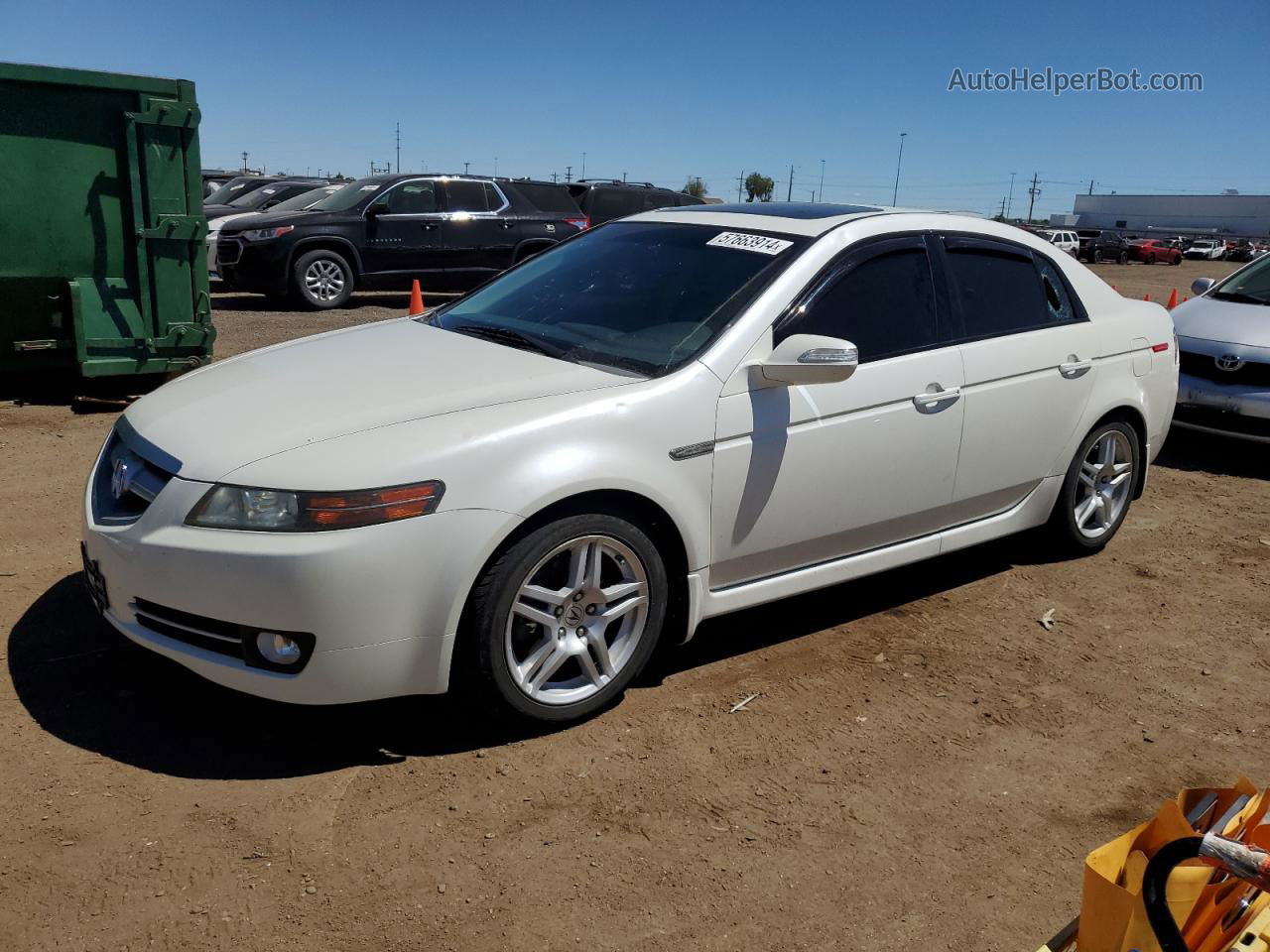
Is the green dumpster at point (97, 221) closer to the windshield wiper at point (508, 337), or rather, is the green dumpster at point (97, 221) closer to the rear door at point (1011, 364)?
the windshield wiper at point (508, 337)

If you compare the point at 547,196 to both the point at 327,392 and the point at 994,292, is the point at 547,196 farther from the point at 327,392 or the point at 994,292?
the point at 327,392

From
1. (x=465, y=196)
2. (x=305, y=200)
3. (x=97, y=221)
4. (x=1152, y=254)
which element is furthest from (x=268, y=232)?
(x=1152, y=254)

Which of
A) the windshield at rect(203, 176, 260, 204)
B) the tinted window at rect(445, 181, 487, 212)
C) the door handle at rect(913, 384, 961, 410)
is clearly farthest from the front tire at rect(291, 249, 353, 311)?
the door handle at rect(913, 384, 961, 410)

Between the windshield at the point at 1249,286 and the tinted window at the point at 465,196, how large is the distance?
9467mm

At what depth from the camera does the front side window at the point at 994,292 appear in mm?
4598

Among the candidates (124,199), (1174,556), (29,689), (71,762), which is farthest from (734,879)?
(124,199)

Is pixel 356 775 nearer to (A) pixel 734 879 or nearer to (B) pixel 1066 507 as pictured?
(A) pixel 734 879

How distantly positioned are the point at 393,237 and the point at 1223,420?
10.4 metres

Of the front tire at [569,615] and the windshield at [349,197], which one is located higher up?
the windshield at [349,197]

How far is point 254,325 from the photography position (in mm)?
12422

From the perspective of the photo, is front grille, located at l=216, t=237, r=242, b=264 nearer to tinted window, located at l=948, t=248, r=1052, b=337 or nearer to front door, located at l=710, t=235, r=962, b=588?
tinted window, located at l=948, t=248, r=1052, b=337

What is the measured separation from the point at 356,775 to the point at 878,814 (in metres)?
1.56

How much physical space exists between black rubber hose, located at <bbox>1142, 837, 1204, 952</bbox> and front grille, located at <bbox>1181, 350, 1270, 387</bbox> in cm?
663

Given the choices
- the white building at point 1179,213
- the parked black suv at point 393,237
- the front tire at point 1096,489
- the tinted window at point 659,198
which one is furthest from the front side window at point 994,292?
the white building at point 1179,213
